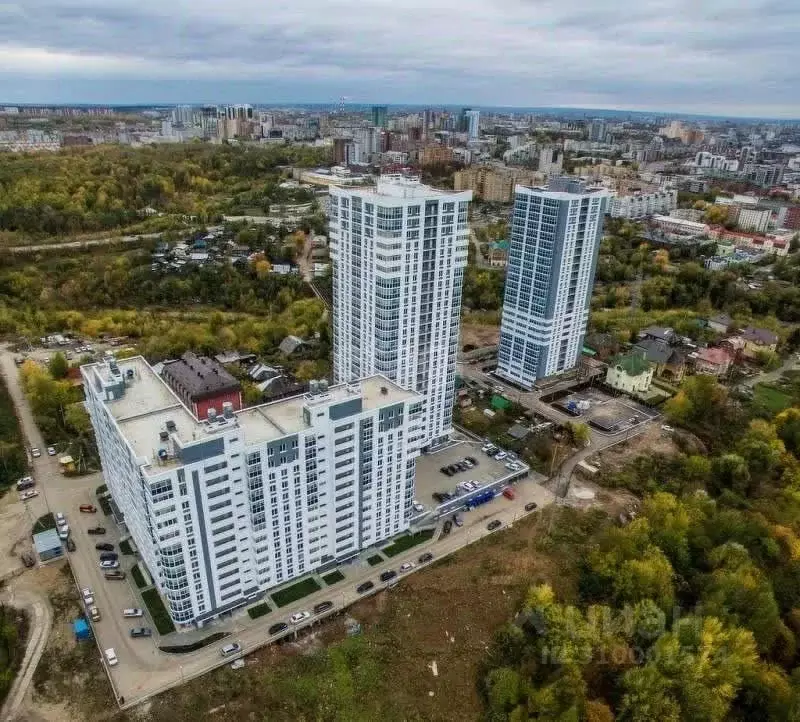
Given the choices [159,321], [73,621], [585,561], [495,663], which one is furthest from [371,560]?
[159,321]

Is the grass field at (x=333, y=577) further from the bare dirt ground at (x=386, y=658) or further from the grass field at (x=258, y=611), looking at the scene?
the grass field at (x=258, y=611)

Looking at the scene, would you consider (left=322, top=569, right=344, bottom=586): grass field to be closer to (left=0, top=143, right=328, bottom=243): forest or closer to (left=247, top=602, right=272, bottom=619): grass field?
(left=247, top=602, right=272, bottom=619): grass field

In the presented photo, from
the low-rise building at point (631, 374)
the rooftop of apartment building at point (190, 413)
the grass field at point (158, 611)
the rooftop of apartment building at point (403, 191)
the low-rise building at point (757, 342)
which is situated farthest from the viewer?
the low-rise building at point (757, 342)

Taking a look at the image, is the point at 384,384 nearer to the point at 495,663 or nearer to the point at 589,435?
the point at 495,663

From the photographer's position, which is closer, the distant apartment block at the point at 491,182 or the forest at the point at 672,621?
the forest at the point at 672,621

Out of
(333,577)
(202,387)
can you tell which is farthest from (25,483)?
(333,577)

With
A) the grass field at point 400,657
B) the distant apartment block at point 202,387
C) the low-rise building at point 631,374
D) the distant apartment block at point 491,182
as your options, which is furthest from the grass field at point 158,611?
the distant apartment block at point 491,182

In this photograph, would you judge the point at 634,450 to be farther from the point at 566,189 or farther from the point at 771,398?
the point at 566,189

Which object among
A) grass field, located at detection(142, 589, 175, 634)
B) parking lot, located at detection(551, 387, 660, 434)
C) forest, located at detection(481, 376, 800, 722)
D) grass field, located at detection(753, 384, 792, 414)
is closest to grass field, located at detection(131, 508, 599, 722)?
forest, located at detection(481, 376, 800, 722)
